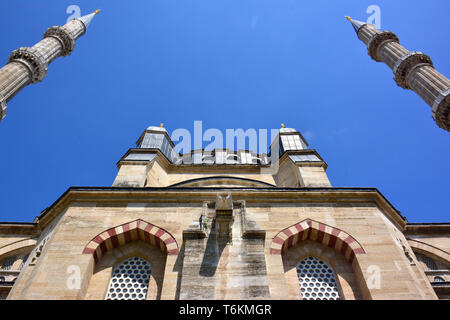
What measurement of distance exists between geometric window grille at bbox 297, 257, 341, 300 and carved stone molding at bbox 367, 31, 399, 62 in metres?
14.7

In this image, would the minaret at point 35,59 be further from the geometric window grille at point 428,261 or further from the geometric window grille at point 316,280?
the geometric window grille at point 428,261

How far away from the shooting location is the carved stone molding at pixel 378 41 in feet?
58.5

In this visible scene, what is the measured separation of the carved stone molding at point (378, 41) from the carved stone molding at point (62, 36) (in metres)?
16.8

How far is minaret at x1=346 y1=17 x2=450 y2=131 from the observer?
12539mm

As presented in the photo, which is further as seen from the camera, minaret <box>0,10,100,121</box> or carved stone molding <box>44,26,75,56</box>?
carved stone molding <box>44,26,75,56</box>

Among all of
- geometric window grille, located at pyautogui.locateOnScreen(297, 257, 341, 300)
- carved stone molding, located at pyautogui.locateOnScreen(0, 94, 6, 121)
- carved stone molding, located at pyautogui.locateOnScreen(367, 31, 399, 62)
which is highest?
carved stone molding, located at pyautogui.locateOnScreen(367, 31, 399, 62)

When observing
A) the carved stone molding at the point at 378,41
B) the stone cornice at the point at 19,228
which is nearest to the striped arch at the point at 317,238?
the stone cornice at the point at 19,228

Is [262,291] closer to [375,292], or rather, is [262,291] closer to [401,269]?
[375,292]

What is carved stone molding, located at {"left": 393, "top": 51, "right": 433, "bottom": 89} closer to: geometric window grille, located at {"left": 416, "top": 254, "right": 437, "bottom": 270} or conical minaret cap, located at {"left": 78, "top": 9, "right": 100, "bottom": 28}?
→ geometric window grille, located at {"left": 416, "top": 254, "right": 437, "bottom": 270}

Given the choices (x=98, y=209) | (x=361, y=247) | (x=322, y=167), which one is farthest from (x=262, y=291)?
(x=322, y=167)

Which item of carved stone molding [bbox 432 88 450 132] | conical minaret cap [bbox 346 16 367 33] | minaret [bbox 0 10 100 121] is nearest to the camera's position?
carved stone molding [bbox 432 88 450 132]

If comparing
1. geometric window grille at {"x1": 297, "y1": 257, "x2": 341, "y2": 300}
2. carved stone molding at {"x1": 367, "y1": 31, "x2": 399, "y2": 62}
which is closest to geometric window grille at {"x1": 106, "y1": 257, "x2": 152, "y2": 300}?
geometric window grille at {"x1": 297, "y1": 257, "x2": 341, "y2": 300}

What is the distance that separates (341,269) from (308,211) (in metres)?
1.49

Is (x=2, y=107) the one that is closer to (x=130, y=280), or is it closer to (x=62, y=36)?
(x=62, y=36)
